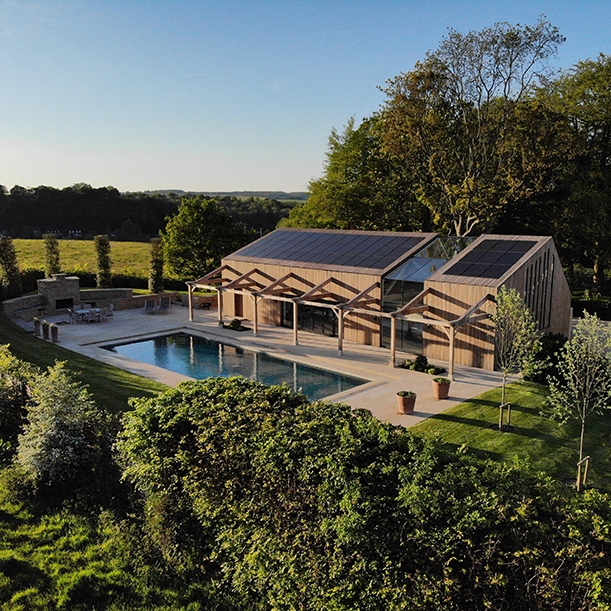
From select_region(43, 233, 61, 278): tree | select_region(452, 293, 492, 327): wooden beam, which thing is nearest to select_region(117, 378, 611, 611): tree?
select_region(452, 293, 492, 327): wooden beam

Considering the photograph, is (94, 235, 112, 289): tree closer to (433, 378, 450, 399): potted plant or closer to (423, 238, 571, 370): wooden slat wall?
(423, 238, 571, 370): wooden slat wall

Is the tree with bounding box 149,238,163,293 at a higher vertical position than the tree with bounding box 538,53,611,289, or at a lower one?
lower

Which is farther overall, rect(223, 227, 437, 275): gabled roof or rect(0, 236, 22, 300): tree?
rect(0, 236, 22, 300): tree

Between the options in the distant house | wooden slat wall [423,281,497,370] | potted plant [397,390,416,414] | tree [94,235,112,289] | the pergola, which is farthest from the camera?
tree [94,235,112,289]

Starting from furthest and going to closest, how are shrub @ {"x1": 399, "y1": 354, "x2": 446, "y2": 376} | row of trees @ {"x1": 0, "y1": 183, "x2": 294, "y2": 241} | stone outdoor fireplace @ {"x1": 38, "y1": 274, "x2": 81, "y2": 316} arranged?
row of trees @ {"x1": 0, "y1": 183, "x2": 294, "y2": 241} → stone outdoor fireplace @ {"x1": 38, "y1": 274, "x2": 81, "y2": 316} → shrub @ {"x1": 399, "y1": 354, "x2": 446, "y2": 376}

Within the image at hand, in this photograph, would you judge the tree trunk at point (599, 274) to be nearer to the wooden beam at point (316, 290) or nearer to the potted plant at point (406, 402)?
the wooden beam at point (316, 290)

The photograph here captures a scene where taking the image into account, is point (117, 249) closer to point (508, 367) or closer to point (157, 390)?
point (157, 390)

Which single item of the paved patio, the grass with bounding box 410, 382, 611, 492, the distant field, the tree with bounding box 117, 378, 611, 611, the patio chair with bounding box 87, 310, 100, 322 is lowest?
the grass with bounding box 410, 382, 611, 492
